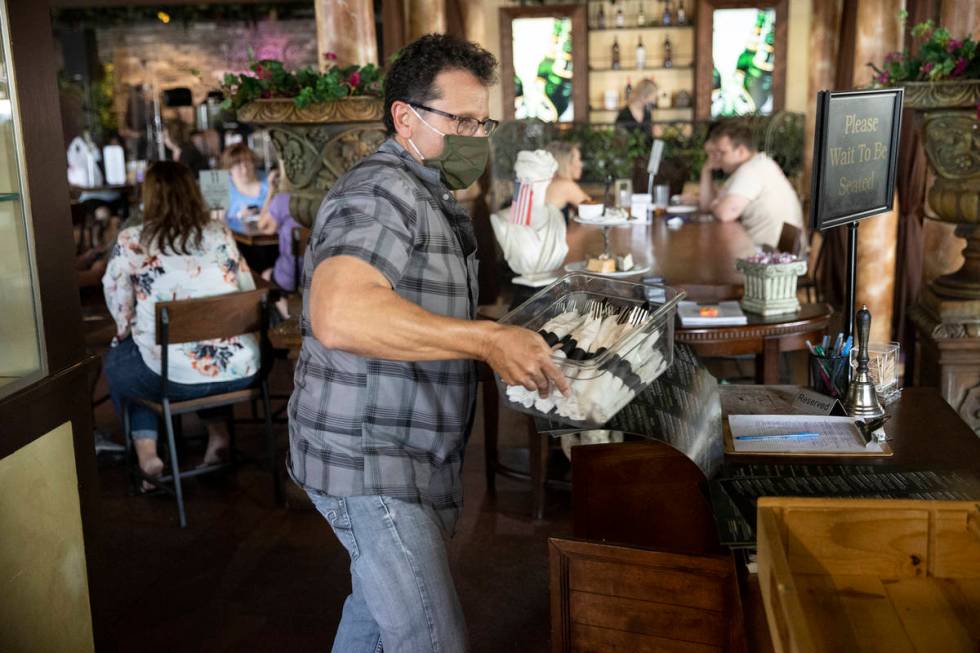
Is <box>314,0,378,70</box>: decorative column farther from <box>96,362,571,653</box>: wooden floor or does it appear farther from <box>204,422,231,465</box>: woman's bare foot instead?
<box>96,362,571,653</box>: wooden floor

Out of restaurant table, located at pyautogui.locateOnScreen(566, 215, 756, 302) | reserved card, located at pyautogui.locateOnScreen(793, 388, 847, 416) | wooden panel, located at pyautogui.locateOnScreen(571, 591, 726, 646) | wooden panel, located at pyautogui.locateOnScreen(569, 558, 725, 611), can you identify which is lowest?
wooden panel, located at pyautogui.locateOnScreen(571, 591, 726, 646)

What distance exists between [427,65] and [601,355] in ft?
2.09

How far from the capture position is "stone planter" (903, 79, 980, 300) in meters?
3.68

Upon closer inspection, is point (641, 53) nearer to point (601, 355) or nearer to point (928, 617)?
point (601, 355)

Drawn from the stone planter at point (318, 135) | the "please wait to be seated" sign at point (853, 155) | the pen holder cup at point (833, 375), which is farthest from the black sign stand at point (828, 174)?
the stone planter at point (318, 135)

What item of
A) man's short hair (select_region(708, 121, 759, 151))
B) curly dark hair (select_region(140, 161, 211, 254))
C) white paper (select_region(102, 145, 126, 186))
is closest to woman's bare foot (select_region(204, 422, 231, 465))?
curly dark hair (select_region(140, 161, 211, 254))

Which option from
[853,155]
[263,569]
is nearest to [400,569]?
[853,155]

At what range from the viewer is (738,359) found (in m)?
6.39

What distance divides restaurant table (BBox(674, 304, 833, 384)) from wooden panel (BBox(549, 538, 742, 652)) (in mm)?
1521

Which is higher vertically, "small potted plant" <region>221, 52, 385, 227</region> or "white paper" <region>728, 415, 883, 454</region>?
"small potted plant" <region>221, 52, 385, 227</region>

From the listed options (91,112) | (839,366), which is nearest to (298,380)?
(839,366)

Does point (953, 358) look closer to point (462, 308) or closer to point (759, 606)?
point (759, 606)

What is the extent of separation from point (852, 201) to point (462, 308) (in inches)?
44.2

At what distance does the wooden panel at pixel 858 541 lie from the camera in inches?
60.1
